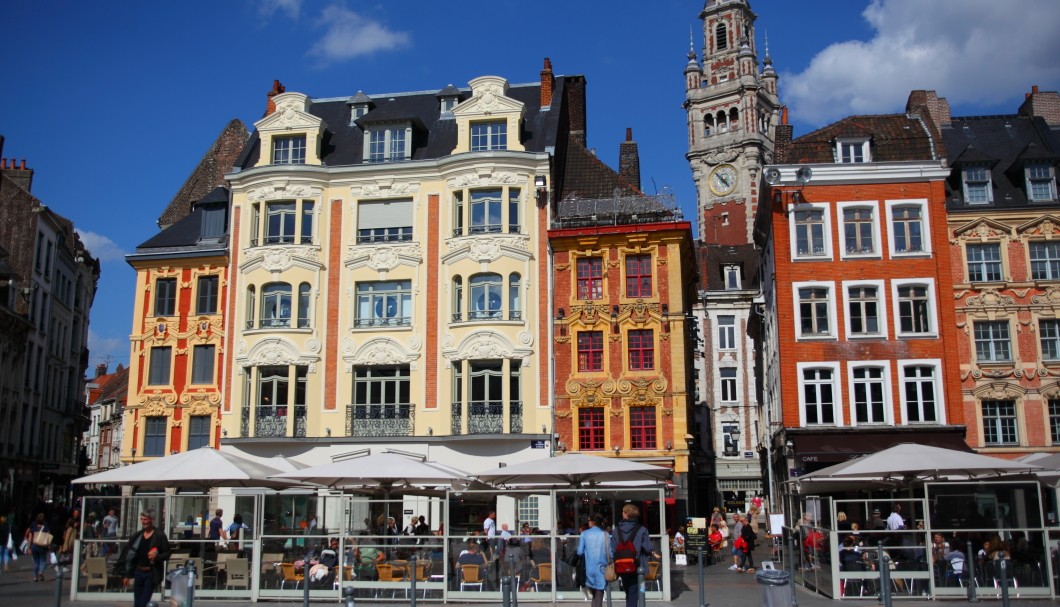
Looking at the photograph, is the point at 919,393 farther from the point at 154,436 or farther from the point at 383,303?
the point at 154,436

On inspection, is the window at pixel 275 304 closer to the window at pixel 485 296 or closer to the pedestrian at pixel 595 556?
the window at pixel 485 296

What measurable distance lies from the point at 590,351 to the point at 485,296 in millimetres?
3971

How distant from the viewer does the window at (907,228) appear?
3228cm

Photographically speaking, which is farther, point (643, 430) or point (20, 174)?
point (20, 174)

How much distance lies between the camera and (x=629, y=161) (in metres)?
43.1

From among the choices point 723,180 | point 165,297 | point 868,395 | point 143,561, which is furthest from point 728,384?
point 143,561

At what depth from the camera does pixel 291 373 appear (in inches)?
1332

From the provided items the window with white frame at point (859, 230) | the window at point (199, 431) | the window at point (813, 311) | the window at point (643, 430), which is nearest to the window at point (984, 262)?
the window with white frame at point (859, 230)

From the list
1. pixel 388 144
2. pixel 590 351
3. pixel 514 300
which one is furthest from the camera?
pixel 388 144

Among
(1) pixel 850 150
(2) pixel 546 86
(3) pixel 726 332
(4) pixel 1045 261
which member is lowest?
(4) pixel 1045 261

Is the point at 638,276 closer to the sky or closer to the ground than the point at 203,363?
closer to the sky

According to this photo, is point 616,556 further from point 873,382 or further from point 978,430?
point 978,430

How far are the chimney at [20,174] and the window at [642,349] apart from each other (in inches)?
1267

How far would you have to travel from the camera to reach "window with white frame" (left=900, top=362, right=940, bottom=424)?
102 ft
